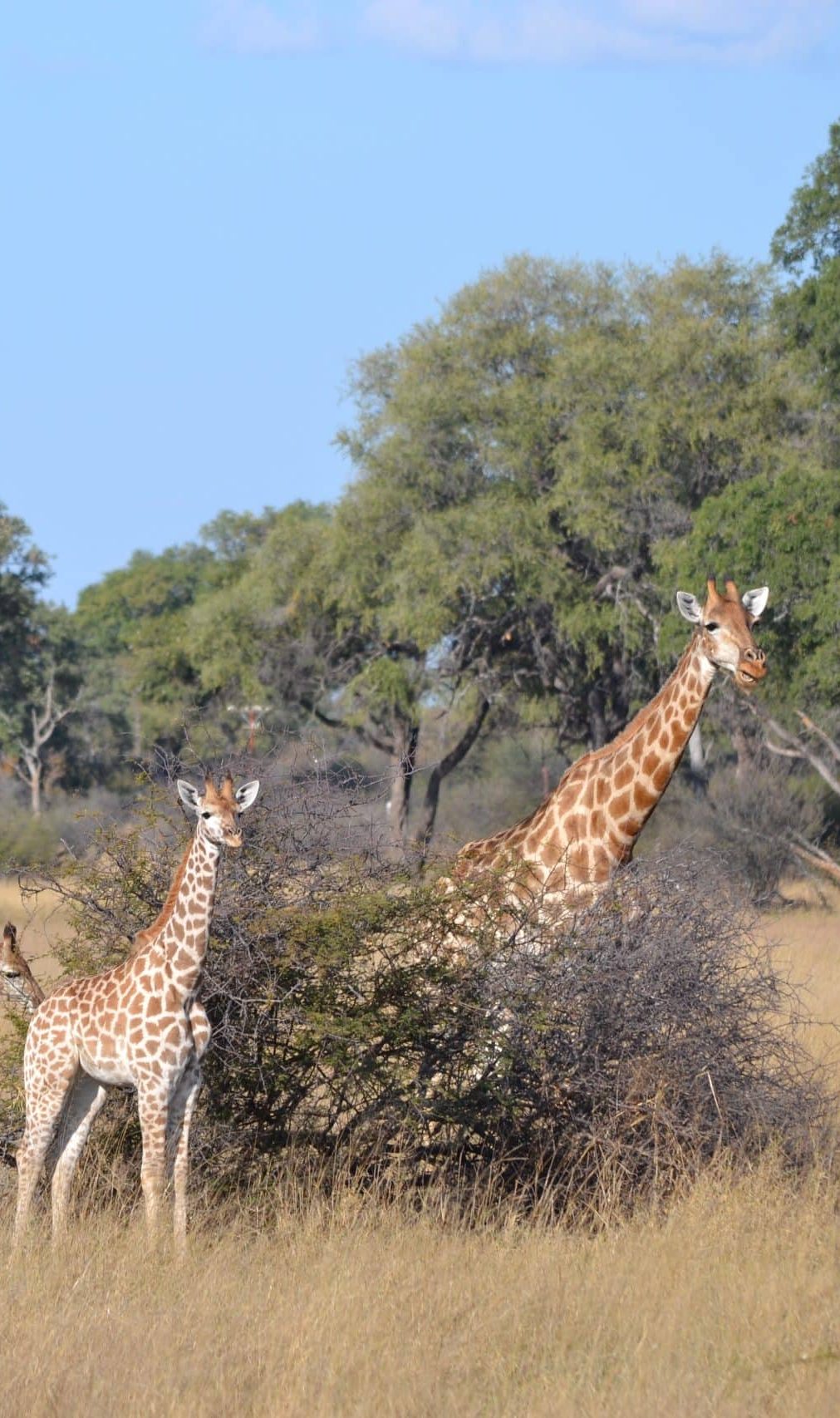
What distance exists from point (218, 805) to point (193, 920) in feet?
1.82

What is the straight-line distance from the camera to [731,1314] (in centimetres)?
627

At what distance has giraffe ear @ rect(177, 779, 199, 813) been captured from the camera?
696cm

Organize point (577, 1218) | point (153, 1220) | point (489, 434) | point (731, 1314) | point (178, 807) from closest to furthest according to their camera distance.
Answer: point (731, 1314)
point (153, 1220)
point (577, 1218)
point (178, 807)
point (489, 434)

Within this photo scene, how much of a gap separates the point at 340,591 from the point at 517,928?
75.7 ft

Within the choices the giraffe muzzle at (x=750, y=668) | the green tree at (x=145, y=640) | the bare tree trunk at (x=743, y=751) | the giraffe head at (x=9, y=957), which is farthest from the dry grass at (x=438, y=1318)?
the bare tree trunk at (x=743, y=751)

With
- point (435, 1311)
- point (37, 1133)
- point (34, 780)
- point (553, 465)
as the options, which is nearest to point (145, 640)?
point (34, 780)

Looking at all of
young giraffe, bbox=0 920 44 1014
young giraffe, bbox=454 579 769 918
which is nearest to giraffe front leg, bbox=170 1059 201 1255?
young giraffe, bbox=0 920 44 1014

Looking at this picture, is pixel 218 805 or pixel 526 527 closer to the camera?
pixel 218 805

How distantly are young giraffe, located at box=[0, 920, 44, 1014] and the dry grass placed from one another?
1.06m

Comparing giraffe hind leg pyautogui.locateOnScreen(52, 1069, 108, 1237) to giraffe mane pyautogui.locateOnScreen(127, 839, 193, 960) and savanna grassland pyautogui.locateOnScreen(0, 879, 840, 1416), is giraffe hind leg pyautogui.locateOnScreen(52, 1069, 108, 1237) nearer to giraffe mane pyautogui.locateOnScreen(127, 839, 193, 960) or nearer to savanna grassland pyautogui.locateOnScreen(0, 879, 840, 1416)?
savanna grassland pyautogui.locateOnScreen(0, 879, 840, 1416)

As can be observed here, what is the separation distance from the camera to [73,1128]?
7785mm

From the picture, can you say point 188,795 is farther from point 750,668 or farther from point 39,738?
A: point 39,738

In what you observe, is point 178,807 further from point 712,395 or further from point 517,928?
point 712,395

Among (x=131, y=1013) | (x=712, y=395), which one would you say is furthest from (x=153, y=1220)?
(x=712, y=395)
